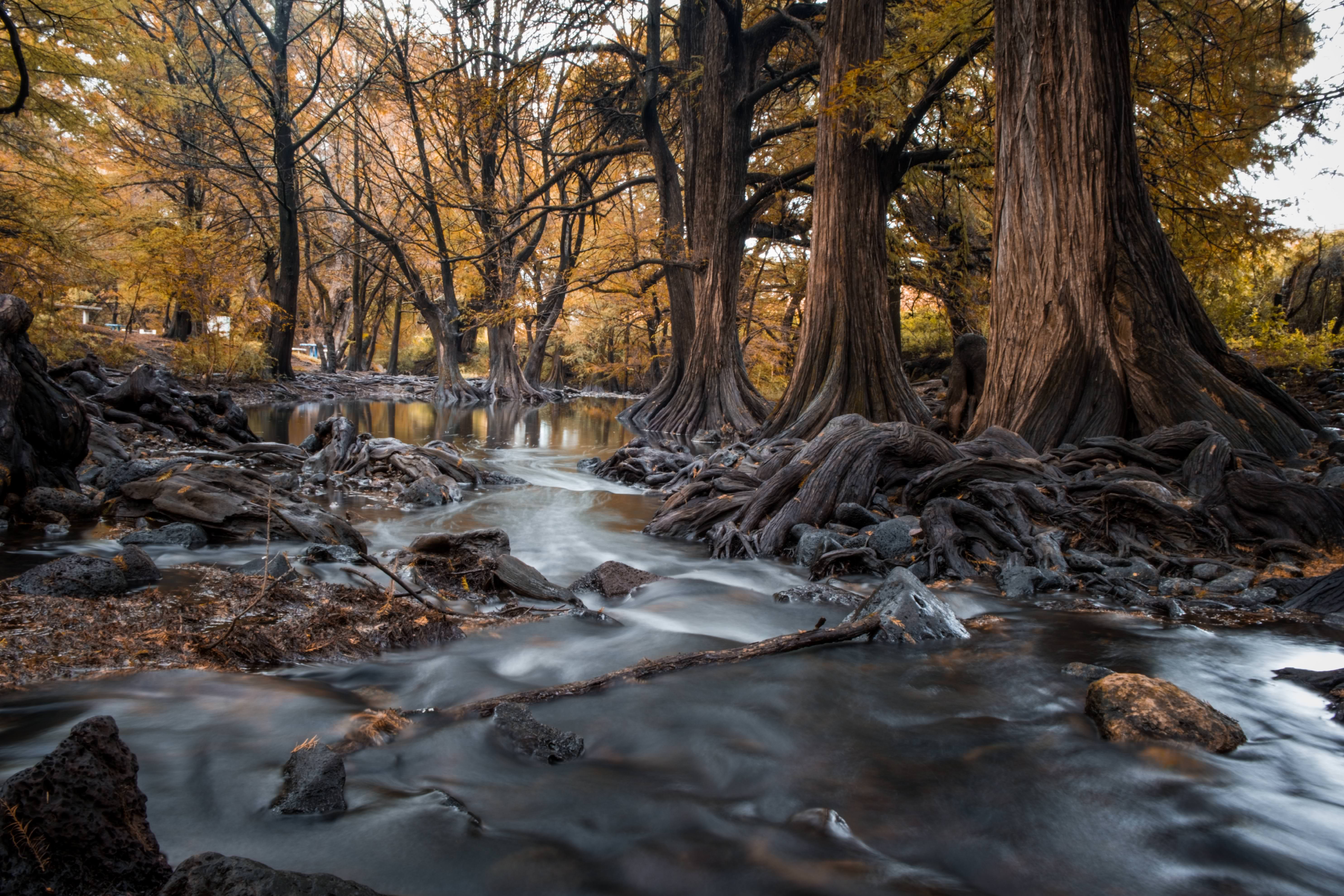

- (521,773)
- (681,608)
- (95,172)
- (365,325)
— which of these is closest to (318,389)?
(95,172)

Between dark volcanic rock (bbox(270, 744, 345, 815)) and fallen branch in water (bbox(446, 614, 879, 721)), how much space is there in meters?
0.61

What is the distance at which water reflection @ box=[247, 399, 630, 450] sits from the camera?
1407cm

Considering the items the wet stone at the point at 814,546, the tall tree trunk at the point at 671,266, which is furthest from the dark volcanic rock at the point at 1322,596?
the tall tree trunk at the point at 671,266

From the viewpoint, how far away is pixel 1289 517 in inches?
183

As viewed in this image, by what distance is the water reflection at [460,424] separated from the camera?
1407 cm

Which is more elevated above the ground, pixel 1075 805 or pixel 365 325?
pixel 365 325

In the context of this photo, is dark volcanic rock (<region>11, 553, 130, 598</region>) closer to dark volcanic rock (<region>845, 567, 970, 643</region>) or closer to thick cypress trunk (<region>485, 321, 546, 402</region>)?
dark volcanic rock (<region>845, 567, 970, 643</region>)

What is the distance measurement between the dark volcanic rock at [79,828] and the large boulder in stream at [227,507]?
10.8ft

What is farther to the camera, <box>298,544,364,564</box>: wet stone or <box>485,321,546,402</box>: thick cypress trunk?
<box>485,321,546,402</box>: thick cypress trunk

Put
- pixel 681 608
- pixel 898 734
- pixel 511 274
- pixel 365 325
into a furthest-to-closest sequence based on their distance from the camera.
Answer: pixel 365 325 < pixel 511 274 < pixel 681 608 < pixel 898 734

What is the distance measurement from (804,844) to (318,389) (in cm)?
2499

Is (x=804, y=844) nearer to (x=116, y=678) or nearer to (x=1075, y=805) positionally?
(x=1075, y=805)

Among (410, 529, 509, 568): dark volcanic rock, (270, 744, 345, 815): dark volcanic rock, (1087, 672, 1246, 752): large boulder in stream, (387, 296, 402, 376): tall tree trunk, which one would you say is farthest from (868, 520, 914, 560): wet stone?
(387, 296, 402, 376): tall tree trunk

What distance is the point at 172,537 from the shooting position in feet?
16.3
